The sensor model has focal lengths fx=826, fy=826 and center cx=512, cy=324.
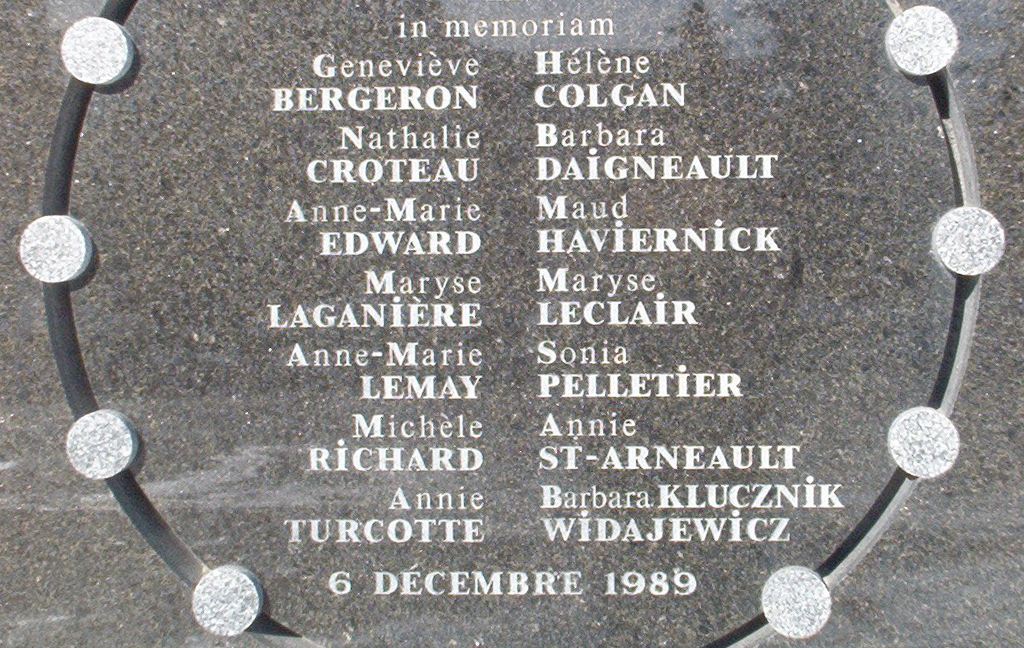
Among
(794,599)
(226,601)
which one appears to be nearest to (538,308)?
(794,599)

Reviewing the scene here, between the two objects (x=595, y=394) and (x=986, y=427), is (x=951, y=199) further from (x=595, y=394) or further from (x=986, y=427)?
(x=595, y=394)

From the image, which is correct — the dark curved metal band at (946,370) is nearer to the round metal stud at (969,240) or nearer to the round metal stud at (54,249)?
the round metal stud at (969,240)

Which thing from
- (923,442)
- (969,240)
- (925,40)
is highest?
(925,40)

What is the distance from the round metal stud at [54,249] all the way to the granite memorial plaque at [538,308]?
0.02m

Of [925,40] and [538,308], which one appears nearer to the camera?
[925,40]

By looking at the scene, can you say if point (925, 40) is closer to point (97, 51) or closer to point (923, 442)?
point (923, 442)

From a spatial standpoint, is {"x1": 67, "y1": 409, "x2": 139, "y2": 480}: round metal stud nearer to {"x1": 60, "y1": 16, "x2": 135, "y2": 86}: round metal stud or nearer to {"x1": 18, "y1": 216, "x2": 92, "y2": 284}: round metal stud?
{"x1": 18, "y1": 216, "x2": 92, "y2": 284}: round metal stud

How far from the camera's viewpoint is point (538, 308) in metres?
2.27

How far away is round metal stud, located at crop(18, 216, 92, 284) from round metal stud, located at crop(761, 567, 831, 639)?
207 cm

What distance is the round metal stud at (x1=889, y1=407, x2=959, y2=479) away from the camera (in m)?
2.17

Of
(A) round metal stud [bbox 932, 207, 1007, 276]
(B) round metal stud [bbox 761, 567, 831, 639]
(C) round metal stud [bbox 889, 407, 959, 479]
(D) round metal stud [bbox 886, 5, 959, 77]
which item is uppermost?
(D) round metal stud [bbox 886, 5, 959, 77]

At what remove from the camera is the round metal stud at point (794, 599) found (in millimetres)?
2205

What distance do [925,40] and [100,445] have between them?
2436 mm

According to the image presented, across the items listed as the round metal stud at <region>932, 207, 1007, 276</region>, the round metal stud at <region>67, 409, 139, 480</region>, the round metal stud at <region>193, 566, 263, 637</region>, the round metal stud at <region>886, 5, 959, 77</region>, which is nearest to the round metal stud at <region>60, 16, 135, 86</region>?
the round metal stud at <region>67, 409, 139, 480</region>
